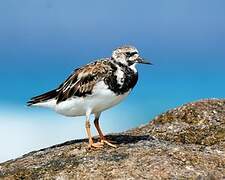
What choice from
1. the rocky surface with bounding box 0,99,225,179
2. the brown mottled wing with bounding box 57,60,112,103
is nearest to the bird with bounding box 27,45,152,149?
the brown mottled wing with bounding box 57,60,112,103

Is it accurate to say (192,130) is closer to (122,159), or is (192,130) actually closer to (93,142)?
(93,142)

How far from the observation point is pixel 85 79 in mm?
20719

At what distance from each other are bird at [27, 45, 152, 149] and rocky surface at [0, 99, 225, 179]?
3.39ft

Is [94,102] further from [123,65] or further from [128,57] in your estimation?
[128,57]

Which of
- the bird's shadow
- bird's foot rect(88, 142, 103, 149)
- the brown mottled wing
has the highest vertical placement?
the brown mottled wing

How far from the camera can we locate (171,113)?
86.4 ft

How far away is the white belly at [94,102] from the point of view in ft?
66.7

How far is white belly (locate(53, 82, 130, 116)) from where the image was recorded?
20.3m

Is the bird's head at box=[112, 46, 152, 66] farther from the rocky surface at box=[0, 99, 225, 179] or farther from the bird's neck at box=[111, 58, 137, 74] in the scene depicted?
the rocky surface at box=[0, 99, 225, 179]

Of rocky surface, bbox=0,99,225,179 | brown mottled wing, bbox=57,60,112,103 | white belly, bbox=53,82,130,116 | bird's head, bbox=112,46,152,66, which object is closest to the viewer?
rocky surface, bbox=0,99,225,179

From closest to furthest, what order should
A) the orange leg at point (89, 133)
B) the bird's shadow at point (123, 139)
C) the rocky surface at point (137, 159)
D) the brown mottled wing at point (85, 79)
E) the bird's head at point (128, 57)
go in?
the rocky surface at point (137, 159), the brown mottled wing at point (85, 79), the orange leg at point (89, 133), the bird's head at point (128, 57), the bird's shadow at point (123, 139)

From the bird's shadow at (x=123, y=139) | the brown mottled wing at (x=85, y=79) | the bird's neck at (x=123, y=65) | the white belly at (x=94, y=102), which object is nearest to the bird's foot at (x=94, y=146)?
the bird's shadow at (x=123, y=139)

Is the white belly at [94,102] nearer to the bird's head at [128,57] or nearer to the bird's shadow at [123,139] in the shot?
the bird's head at [128,57]

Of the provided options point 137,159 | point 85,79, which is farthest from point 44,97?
point 137,159
